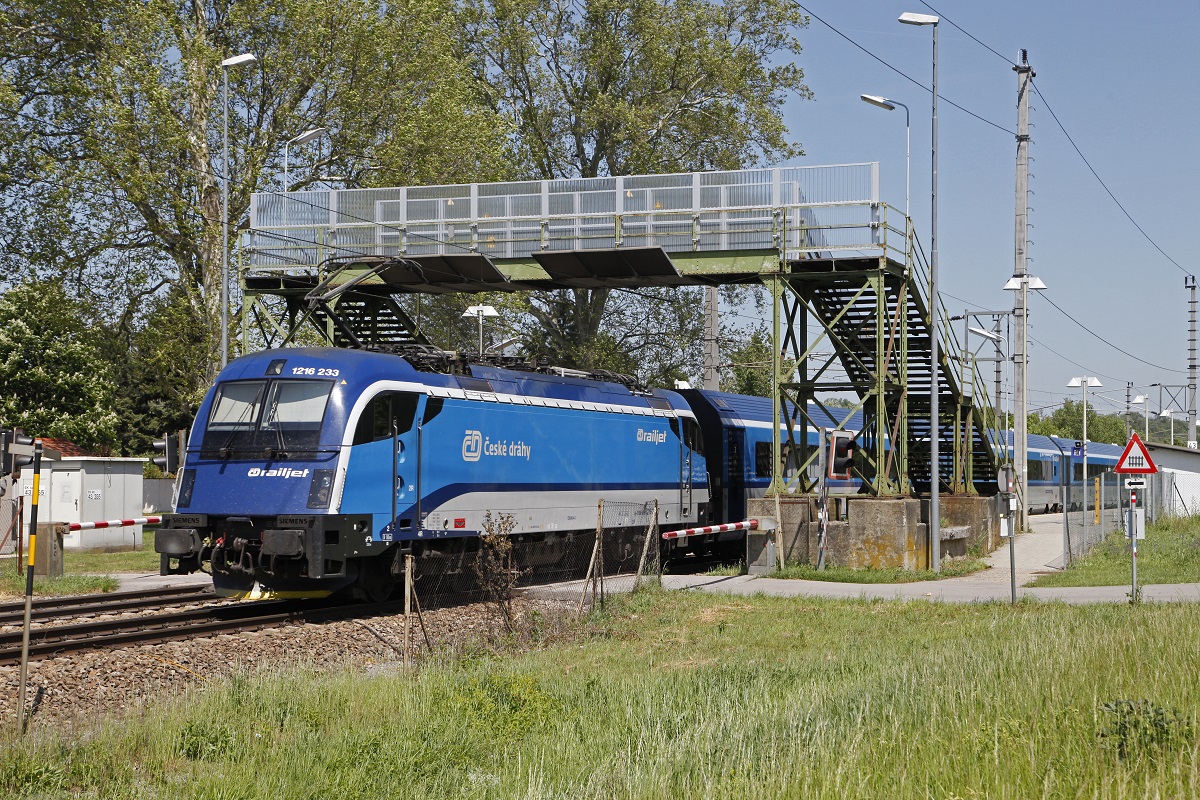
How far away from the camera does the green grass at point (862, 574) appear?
21594 millimetres

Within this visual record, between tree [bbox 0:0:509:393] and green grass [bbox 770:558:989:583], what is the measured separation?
16300mm

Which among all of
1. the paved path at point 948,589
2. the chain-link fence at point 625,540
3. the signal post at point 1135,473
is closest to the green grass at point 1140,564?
the paved path at point 948,589

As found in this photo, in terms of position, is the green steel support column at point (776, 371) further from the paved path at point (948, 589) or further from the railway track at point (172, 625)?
the railway track at point (172, 625)

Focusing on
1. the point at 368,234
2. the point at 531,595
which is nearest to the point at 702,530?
the point at 531,595

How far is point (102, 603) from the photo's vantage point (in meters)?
18.6

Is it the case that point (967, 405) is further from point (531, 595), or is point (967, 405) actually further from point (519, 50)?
point (519, 50)

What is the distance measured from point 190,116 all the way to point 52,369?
11.8 m

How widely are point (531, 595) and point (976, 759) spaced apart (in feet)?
40.7

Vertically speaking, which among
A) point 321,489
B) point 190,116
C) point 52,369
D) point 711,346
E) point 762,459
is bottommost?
point 321,489

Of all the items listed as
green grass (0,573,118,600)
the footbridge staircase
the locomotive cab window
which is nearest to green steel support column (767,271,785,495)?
the footbridge staircase

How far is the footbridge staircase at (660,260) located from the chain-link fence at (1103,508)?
114 inches

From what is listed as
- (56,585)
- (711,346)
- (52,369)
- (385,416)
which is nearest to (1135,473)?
(385,416)

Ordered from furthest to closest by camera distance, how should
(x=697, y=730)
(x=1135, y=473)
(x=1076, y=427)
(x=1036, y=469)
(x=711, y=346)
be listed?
(x=1076, y=427), (x=1036, y=469), (x=711, y=346), (x=1135, y=473), (x=697, y=730)

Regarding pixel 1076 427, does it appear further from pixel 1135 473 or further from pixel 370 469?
pixel 370 469
